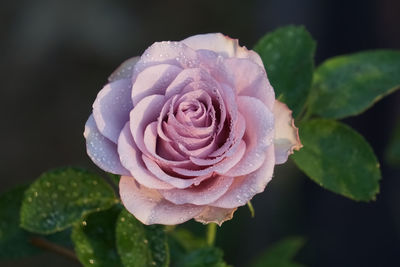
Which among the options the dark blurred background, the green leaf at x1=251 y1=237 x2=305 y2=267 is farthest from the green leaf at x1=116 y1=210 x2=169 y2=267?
the dark blurred background

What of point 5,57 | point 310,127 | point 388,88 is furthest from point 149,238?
point 5,57

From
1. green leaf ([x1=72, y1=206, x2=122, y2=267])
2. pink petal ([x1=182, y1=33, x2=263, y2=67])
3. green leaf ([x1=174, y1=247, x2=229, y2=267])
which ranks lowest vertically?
green leaf ([x1=174, y1=247, x2=229, y2=267])

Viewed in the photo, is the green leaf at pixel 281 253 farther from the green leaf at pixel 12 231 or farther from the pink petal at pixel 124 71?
the pink petal at pixel 124 71

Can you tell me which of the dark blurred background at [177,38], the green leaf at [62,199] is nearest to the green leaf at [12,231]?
the green leaf at [62,199]

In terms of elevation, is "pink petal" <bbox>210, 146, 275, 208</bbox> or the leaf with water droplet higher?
"pink petal" <bbox>210, 146, 275, 208</bbox>

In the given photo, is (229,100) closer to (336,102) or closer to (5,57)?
(336,102)


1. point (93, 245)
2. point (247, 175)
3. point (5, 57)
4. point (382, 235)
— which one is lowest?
point (382, 235)

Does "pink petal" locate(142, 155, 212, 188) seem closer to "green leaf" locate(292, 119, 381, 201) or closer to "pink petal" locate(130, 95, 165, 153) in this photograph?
"pink petal" locate(130, 95, 165, 153)
